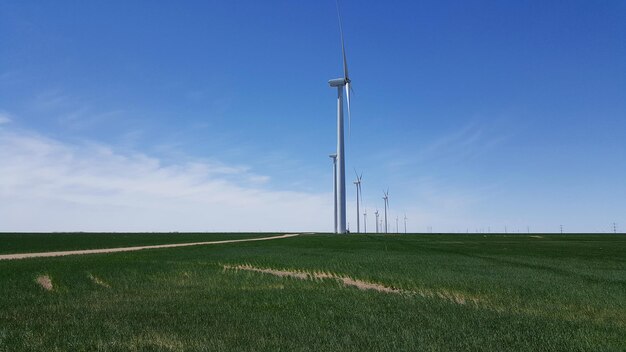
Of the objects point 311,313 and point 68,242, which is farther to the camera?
point 68,242

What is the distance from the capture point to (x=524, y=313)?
15609 mm

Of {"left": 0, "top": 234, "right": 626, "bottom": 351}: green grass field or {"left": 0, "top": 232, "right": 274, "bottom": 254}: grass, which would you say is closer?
{"left": 0, "top": 234, "right": 626, "bottom": 351}: green grass field

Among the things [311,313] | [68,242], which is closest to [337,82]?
[68,242]

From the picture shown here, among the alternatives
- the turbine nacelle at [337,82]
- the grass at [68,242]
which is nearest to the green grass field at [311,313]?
the grass at [68,242]

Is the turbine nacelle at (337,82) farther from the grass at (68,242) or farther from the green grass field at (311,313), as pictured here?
the green grass field at (311,313)

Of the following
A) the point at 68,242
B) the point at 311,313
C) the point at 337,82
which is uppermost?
the point at 337,82

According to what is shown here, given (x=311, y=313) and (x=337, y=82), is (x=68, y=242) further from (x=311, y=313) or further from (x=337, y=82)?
(x=311, y=313)

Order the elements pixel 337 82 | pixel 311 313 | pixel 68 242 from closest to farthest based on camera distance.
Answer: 1. pixel 311 313
2. pixel 68 242
3. pixel 337 82

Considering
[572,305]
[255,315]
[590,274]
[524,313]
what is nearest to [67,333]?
[255,315]

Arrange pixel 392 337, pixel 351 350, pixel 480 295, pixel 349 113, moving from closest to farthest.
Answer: pixel 351 350 < pixel 392 337 < pixel 480 295 < pixel 349 113

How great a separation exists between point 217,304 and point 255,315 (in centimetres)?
278

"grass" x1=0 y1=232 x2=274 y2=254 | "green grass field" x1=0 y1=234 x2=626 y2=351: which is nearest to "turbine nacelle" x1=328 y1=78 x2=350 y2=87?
"grass" x1=0 y1=232 x2=274 y2=254

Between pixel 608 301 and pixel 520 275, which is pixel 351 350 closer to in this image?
pixel 608 301

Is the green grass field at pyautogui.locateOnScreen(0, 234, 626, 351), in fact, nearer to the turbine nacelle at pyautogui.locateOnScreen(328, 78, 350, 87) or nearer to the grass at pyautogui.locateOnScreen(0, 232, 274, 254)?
the grass at pyautogui.locateOnScreen(0, 232, 274, 254)
